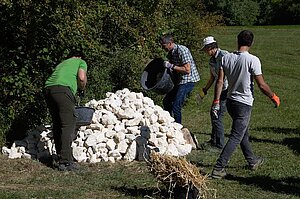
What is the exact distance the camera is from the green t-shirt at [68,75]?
877 cm

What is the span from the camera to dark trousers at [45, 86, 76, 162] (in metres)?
8.71

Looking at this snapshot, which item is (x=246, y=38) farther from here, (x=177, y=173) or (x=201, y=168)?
(x=177, y=173)

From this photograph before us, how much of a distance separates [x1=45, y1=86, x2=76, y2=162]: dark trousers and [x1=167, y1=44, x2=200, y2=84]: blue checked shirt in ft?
7.35

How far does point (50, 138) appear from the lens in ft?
31.9

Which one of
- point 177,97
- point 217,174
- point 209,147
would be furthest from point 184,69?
point 217,174

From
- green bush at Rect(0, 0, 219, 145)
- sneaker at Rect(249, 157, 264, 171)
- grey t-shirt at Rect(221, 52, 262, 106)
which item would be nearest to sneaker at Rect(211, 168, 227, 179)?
sneaker at Rect(249, 157, 264, 171)

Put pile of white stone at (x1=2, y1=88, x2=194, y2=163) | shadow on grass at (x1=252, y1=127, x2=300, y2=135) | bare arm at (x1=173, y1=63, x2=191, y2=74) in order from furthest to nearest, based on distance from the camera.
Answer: shadow on grass at (x1=252, y1=127, x2=300, y2=135)
bare arm at (x1=173, y1=63, x2=191, y2=74)
pile of white stone at (x1=2, y1=88, x2=194, y2=163)

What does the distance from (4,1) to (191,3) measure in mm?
10306

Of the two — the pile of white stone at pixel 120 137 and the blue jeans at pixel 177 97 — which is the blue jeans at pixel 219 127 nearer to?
the pile of white stone at pixel 120 137

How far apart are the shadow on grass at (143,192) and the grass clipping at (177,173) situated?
321 millimetres

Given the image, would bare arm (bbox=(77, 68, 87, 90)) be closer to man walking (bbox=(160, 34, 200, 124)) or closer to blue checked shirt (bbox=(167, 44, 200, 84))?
man walking (bbox=(160, 34, 200, 124))

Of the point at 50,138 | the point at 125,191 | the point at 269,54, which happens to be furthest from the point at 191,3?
the point at 269,54

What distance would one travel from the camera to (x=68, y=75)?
8.81 metres

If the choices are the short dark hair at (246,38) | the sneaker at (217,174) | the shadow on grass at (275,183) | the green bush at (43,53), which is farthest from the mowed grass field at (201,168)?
the short dark hair at (246,38)
